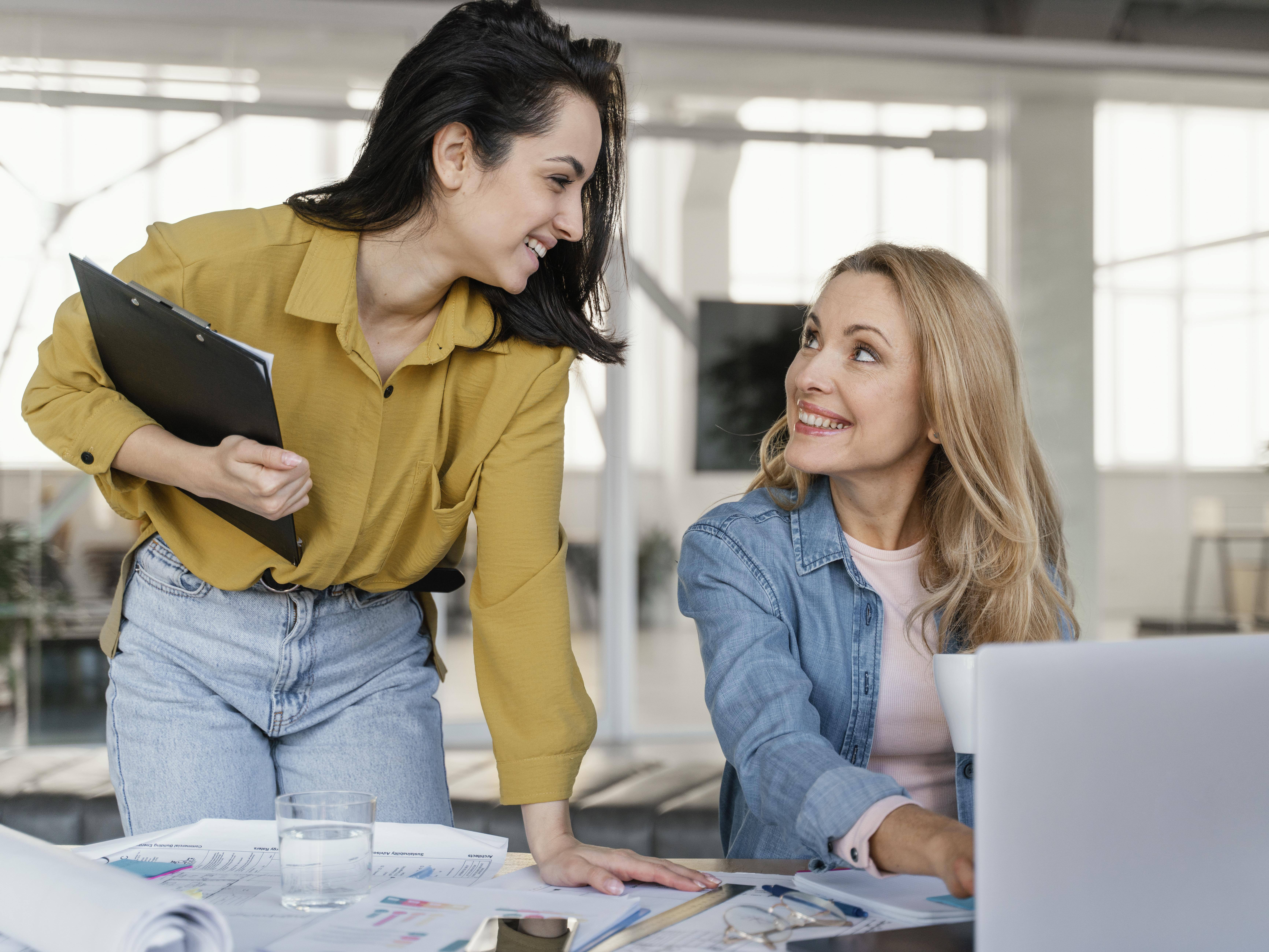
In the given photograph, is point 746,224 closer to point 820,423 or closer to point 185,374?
point 820,423

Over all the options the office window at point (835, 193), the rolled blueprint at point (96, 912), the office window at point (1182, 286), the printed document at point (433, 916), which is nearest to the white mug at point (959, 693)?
the printed document at point (433, 916)

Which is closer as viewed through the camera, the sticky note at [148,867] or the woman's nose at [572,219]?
the sticky note at [148,867]

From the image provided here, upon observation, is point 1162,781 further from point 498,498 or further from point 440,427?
point 440,427

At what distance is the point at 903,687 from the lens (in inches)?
61.6

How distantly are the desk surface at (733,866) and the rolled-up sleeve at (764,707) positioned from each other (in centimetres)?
3

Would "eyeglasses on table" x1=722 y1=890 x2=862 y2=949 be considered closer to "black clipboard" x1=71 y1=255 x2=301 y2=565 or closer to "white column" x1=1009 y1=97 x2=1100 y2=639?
"black clipboard" x1=71 y1=255 x2=301 y2=565

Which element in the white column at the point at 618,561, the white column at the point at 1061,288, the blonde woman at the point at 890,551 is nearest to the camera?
the blonde woman at the point at 890,551

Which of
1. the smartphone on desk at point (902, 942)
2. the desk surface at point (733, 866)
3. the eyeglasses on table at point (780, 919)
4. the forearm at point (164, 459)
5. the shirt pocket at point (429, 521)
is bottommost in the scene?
the desk surface at point (733, 866)

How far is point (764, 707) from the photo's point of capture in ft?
4.31

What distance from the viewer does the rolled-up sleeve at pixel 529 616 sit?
1318mm

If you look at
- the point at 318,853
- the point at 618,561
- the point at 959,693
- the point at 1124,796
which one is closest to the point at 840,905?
the point at 959,693

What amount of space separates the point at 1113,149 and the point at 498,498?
4272 millimetres

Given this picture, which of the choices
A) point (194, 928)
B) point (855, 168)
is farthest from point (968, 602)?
point (855, 168)

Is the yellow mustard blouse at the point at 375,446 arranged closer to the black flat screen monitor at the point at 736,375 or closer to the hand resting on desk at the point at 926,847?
the hand resting on desk at the point at 926,847
